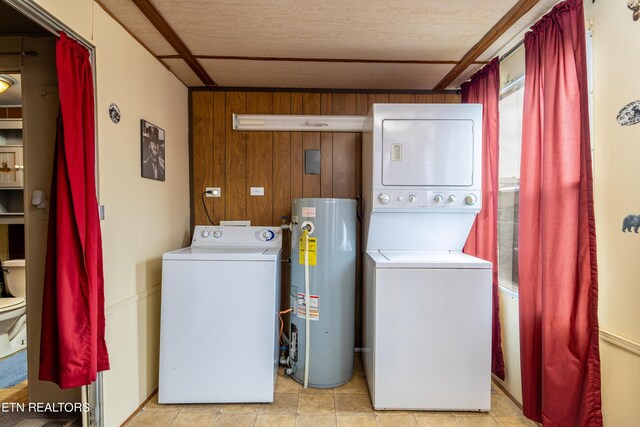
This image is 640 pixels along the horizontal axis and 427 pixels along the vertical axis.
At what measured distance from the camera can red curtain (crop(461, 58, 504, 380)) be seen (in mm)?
1955

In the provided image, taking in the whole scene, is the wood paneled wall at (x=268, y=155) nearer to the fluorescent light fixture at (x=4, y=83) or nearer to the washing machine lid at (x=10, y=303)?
the fluorescent light fixture at (x=4, y=83)

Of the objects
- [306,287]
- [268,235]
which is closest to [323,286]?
[306,287]

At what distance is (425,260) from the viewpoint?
1.80 m

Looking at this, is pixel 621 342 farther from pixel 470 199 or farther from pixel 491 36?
pixel 491 36

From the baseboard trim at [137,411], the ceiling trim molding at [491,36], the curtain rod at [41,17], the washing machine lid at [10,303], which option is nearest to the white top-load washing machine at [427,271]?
the ceiling trim molding at [491,36]

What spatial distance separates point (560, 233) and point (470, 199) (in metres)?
0.53

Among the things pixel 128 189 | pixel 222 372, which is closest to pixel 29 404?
pixel 222 372

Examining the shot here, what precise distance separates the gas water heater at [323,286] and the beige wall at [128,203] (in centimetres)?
99

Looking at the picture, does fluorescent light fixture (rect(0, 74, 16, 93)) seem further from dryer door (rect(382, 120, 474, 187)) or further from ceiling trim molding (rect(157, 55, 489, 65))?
dryer door (rect(382, 120, 474, 187))

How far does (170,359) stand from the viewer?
5.97ft

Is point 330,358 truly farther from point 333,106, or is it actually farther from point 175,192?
point 333,106

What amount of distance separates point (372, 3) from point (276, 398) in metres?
2.45

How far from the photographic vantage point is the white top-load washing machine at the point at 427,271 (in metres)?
1.75

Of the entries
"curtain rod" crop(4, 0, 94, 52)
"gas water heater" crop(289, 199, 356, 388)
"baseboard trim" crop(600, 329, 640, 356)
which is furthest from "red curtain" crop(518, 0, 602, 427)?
"curtain rod" crop(4, 0, 94, 52)
